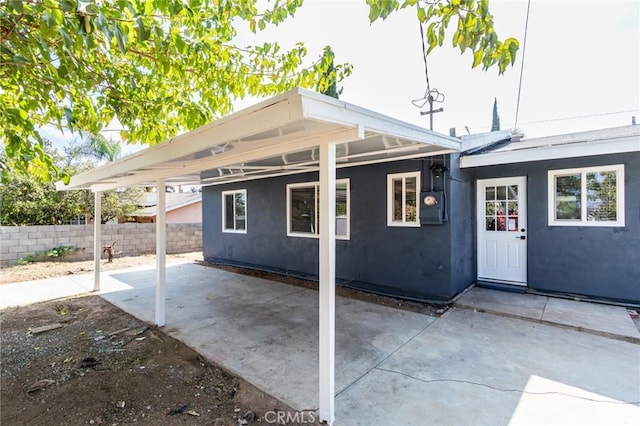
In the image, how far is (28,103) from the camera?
114 inches

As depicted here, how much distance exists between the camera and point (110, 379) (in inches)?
125

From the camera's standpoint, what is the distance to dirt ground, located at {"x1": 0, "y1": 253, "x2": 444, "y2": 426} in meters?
2.62

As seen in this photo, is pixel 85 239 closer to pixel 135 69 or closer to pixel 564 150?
pixel 135 69

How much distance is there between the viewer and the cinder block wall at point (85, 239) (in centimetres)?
905

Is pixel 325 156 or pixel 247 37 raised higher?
pixel 247 37

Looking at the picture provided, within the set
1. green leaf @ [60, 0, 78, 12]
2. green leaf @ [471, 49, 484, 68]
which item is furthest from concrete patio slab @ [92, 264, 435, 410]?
green leaf @ [60, 0, 78, 12]

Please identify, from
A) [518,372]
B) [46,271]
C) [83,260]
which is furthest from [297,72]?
[83,260]

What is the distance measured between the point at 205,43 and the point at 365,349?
157 inches

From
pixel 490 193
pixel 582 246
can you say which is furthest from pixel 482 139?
pixel 582 246

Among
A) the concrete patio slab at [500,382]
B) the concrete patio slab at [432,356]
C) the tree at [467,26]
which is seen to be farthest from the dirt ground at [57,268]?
the tree at [467,26]

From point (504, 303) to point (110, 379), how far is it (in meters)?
5.54

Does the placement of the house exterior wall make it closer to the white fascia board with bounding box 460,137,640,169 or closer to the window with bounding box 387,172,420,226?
the window with bounding box 387,172,420,226

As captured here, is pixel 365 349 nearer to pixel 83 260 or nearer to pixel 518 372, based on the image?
pixel 518 372

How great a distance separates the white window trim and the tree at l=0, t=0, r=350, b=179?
4146mm
